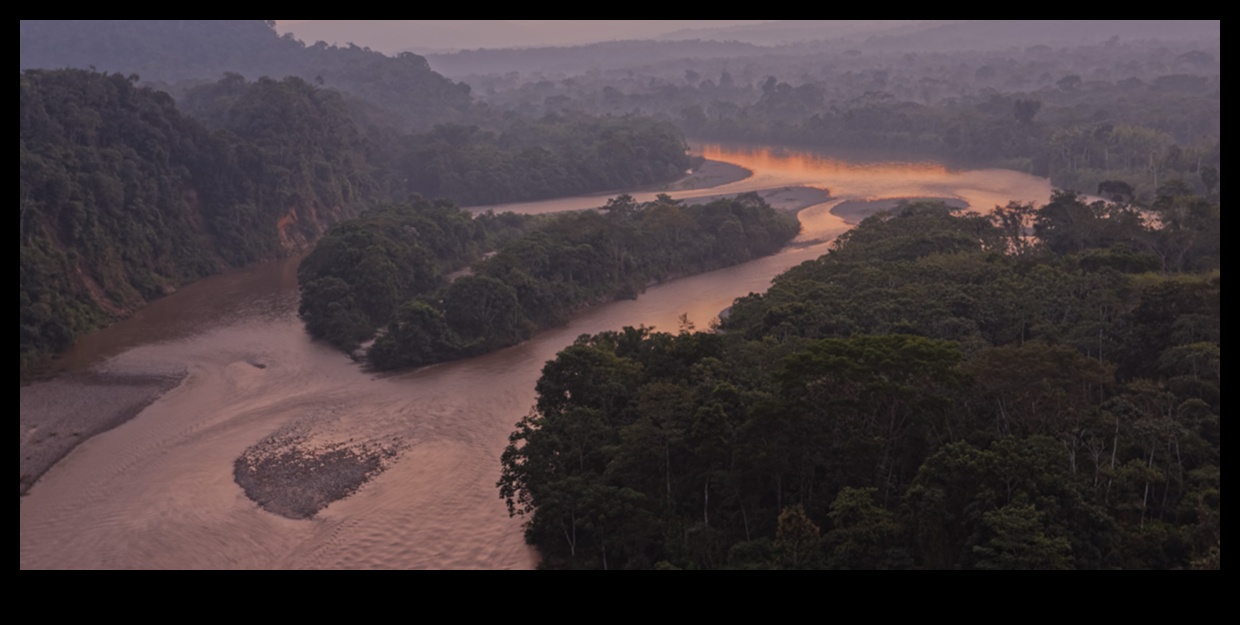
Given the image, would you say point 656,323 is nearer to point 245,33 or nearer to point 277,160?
point 277,160

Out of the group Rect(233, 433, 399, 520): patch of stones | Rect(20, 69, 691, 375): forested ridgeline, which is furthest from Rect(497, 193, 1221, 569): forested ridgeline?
Rect(20, 69, 691, 375): forested ridgeline

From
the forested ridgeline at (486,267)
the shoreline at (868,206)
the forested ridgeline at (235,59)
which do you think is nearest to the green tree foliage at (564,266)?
the forested ridgeline at (486,267)

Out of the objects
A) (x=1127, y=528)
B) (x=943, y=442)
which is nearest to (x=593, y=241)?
(x=943, y=442)

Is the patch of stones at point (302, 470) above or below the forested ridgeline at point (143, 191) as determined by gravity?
below

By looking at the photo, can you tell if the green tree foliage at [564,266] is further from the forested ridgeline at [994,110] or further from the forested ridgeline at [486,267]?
the forested ridgeline at [994,110]

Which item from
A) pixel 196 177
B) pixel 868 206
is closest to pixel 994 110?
pixel 868 206

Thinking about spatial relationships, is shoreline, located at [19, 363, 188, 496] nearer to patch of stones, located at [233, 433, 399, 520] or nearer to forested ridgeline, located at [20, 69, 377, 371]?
forested ridgeline, located at [20, 69, 377, 371]

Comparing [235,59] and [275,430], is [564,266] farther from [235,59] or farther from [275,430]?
[235,59]
